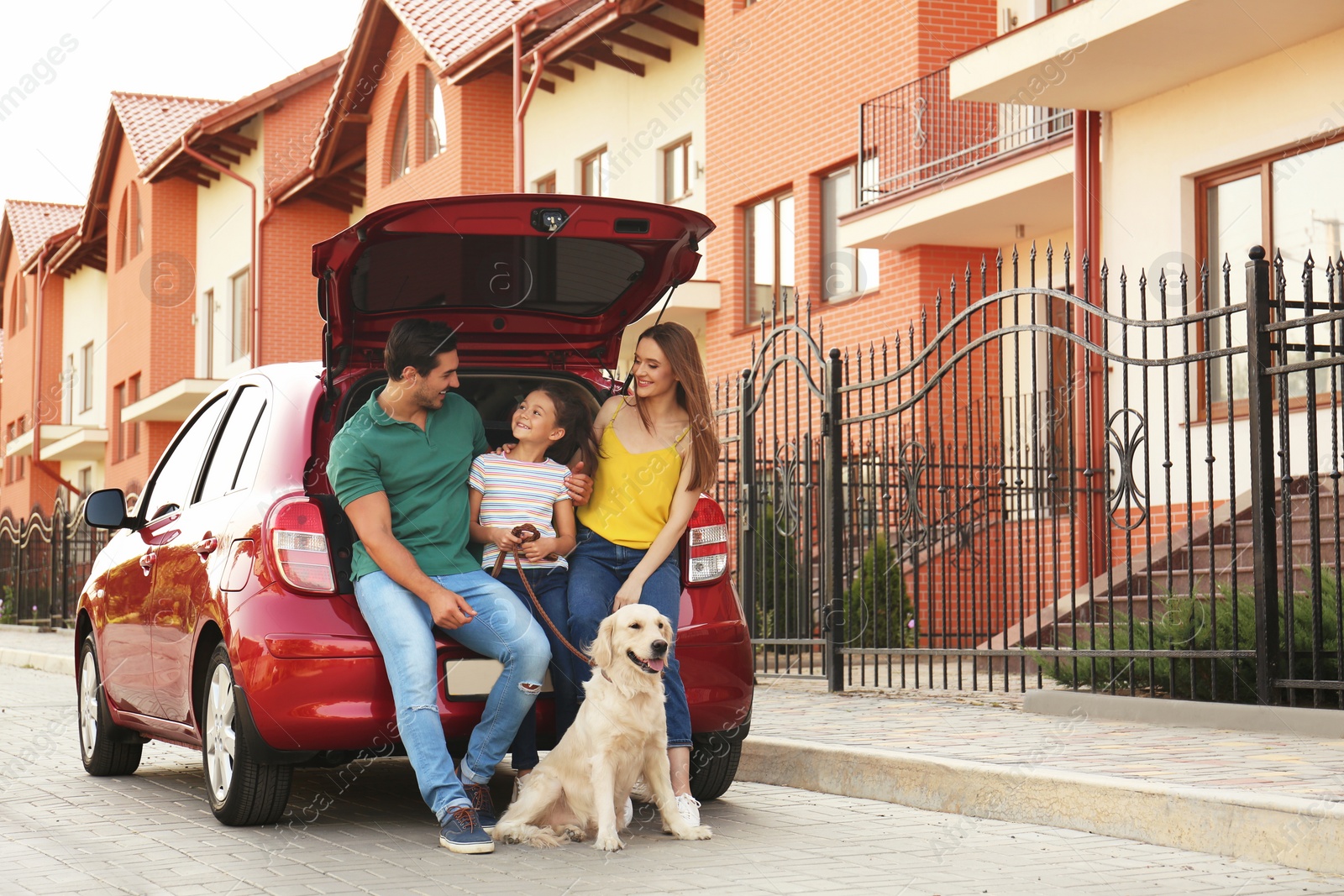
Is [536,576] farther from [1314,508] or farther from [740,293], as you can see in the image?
[740,293]

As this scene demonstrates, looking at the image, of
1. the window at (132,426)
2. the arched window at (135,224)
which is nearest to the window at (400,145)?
the arched window at (135,224)

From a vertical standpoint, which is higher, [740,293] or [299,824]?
A: [740,293]

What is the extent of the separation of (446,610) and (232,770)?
3.55ft

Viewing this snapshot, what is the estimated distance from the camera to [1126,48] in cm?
1295

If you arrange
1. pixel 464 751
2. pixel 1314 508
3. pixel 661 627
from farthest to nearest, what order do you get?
pixel 1314 508, pixel 464 751, pixel 661 627

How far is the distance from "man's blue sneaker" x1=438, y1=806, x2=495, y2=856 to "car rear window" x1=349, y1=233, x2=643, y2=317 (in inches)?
80.0

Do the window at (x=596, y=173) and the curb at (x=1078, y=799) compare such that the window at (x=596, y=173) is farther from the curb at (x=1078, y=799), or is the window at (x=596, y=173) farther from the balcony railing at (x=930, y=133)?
the curb at (x=1078, y=799)

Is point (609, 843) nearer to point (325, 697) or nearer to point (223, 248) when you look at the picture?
point (325, 697)

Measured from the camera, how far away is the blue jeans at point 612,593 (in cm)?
612

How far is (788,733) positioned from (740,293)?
1332cm

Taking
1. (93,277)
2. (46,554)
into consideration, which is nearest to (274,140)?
(46,554)

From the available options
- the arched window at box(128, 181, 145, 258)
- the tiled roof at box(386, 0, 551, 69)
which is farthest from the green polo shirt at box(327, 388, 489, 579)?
the arched window at box(128, 181, 145, 258)

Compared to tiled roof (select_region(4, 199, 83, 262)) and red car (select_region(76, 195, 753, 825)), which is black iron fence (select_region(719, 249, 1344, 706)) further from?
tiled roof (select_region(4, 199, 83, 262))

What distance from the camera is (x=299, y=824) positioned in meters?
6.37
